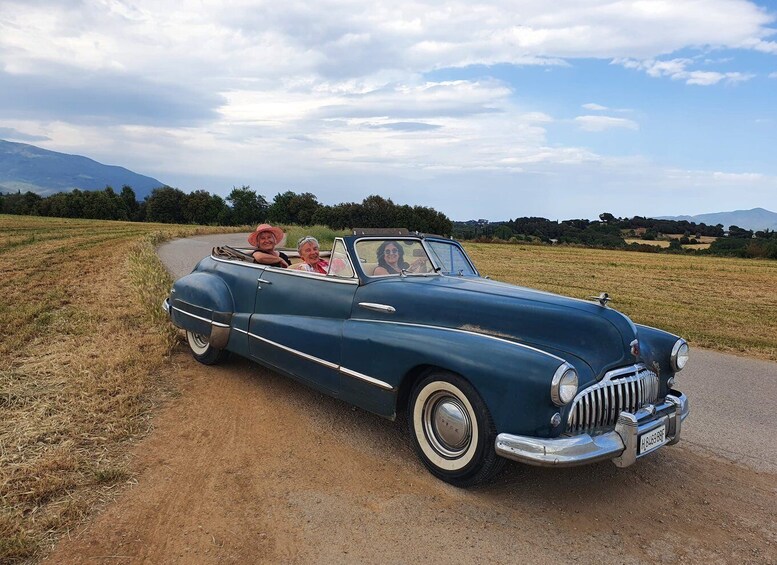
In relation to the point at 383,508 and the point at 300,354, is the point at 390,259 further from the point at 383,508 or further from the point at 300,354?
the point at 383,508

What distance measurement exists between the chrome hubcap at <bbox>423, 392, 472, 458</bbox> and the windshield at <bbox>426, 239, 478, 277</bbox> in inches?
58.4

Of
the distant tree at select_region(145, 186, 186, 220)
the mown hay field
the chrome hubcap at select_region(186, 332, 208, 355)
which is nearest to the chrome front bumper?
the chrome hubcap at select_region(186, 332, 208, 355)

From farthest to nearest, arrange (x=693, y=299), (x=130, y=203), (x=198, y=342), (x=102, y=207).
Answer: (x=130, y=203)
(x=102, y=207)
(x=693, y=299)
(x=198, y=342)

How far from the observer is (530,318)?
3.49 metres

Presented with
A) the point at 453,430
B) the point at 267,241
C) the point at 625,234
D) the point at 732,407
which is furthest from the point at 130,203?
the point at 453,430

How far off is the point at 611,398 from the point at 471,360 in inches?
35.3

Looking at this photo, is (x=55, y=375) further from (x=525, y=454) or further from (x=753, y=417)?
(x=753, y=417)

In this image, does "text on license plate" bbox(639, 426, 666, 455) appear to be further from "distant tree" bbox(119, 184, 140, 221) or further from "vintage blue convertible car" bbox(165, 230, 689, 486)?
"distant tree" bbox(119, 184, 140, 221)

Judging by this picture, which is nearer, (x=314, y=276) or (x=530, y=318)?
(x=530, y=318)

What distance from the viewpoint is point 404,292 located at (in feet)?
13.2

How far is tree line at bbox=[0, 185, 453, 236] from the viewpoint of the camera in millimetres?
54469

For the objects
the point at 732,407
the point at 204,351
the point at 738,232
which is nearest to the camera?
the point at 732,407

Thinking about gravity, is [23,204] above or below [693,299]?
above

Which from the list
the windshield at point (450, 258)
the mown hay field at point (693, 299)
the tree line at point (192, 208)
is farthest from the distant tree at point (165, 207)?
the windshield at point (450, 258)
